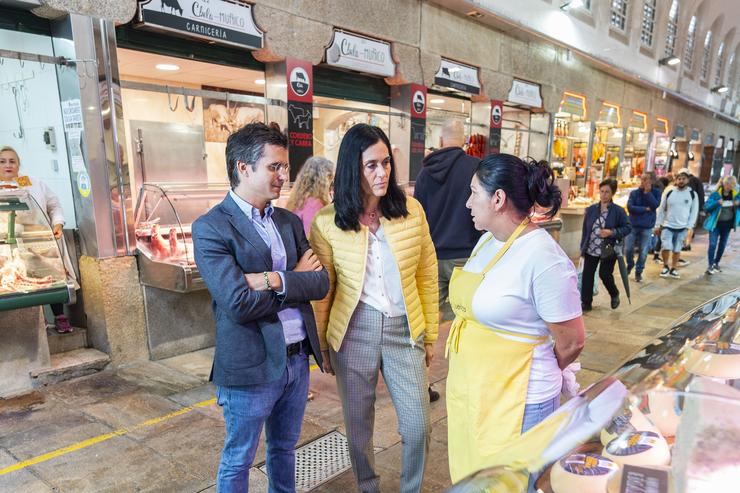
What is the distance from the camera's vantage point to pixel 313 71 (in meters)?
6.39

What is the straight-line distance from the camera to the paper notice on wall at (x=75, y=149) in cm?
420

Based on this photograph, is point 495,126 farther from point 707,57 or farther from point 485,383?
point 707,57

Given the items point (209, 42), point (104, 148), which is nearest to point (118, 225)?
point (104, 148)

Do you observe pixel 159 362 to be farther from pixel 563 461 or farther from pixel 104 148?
pixel 563 461

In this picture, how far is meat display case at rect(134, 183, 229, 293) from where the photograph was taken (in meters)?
4.24

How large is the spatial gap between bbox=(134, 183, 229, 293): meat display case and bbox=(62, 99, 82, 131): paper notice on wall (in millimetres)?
786

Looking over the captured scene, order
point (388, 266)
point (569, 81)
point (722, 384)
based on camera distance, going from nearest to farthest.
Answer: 1. point (722, 384)
2. point (388, 266)
3. point (569, 81)

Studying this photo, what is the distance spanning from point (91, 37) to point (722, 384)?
4763 mm

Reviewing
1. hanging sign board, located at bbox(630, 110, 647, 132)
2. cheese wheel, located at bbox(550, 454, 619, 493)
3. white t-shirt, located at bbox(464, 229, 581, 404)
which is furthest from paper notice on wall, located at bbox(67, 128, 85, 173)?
hanging sign board, located at bbox(630, 110, 647, 132)

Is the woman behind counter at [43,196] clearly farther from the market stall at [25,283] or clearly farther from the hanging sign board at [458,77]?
the hanging sign board at [458,77]

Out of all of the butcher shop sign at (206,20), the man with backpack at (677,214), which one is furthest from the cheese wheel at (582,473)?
the man with backpack at (677,214)

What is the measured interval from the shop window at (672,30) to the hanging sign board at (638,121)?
3034 mm

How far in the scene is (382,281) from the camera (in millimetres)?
2219

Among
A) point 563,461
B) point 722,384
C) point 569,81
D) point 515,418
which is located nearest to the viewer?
point 563,461
